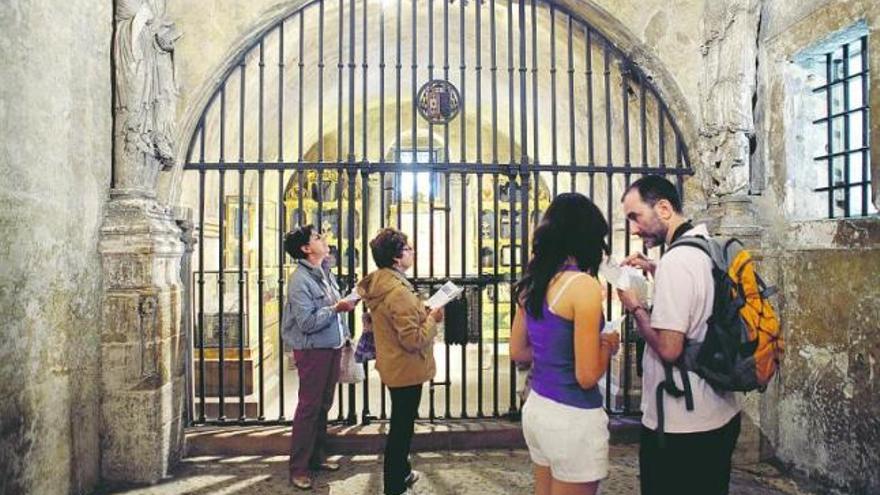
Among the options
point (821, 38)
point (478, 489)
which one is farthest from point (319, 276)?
point (821, 38)

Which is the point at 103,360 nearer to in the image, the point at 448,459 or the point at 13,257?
the point at 13,257

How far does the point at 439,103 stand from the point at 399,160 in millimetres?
690

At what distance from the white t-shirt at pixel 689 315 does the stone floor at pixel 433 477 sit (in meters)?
1.83

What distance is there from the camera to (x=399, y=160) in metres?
4.98

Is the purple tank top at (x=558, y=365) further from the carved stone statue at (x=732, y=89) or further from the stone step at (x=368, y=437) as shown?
the carved stone statue at (x=732, y=89)

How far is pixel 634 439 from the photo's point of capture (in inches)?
183

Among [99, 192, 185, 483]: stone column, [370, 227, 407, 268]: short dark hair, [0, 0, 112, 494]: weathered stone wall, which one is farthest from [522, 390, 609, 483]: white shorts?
[99, 192, 185, 483]: stone column

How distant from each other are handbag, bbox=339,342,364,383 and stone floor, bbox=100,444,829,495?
685 mm

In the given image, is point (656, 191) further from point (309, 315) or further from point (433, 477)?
point (433, 477)

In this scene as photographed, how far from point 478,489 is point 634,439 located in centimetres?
157

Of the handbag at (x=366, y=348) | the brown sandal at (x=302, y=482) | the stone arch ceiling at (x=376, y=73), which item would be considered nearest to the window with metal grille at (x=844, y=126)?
the stone arch ceiling at (x=376, y=73)

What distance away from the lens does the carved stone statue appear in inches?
172

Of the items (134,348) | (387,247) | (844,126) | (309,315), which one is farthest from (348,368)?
(844,126)

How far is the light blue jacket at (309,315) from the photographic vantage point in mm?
3633
